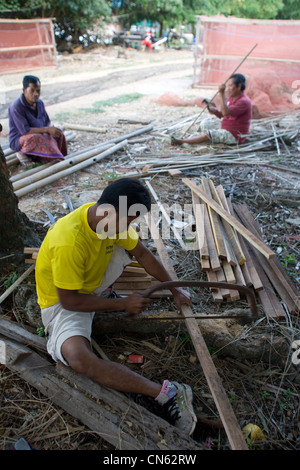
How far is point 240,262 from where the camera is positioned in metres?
3.06

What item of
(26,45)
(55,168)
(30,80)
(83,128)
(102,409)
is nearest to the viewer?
(102,409)

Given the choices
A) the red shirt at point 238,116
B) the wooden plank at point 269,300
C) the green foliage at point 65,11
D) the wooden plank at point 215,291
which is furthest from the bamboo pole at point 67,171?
the green foliage at point 65,11

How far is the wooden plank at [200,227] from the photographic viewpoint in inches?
123

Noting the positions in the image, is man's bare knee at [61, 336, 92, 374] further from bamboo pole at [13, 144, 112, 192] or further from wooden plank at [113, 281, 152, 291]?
bamboo pole at [13, 144, 112, 192]

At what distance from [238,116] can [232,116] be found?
0.39 feet

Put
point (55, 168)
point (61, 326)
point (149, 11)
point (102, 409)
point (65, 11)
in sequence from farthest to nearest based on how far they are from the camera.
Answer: point (149, 11) → point (65, 11) → point (55, 168) → point (61, 326) → point (102, 409)

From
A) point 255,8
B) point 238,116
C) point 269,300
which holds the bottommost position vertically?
point 269,300

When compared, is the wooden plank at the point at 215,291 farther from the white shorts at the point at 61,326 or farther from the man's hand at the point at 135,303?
the white shorts at the point at 61,326

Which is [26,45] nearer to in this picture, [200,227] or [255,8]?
[200,227]

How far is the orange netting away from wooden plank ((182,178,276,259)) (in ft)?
20.7

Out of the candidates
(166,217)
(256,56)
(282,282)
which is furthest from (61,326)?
(256,56)

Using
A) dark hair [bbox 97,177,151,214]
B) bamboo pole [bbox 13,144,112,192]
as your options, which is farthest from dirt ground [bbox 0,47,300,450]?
dark hair [bbox 97,177,151,214]

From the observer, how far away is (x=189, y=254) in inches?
→ 137

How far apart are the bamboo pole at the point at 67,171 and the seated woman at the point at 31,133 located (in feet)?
1.21
